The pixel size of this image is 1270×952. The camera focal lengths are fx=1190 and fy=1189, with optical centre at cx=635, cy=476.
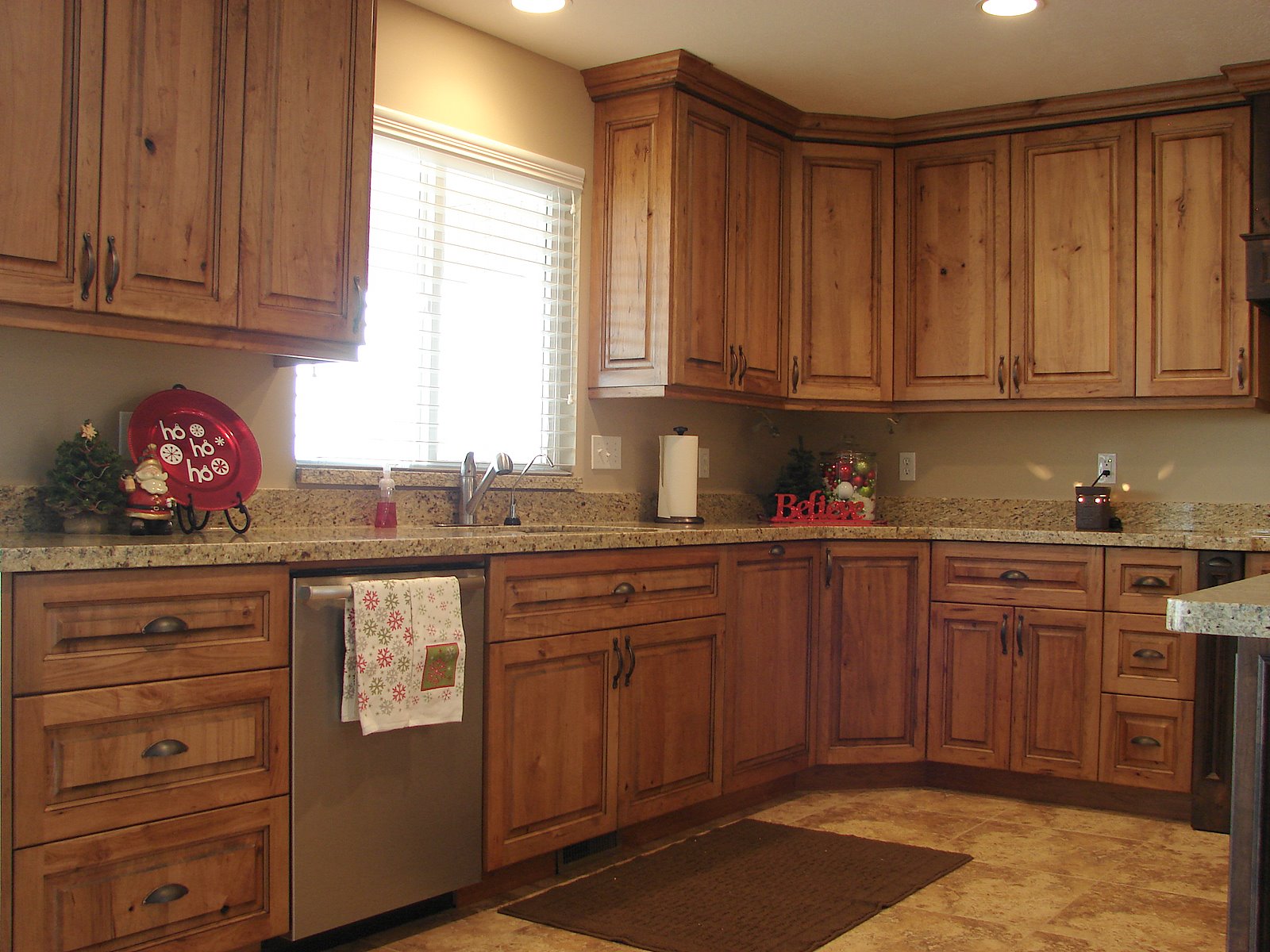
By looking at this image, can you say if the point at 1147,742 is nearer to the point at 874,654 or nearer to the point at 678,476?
the point at 874,654

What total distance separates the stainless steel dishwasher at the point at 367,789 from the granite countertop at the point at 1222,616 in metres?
1.52

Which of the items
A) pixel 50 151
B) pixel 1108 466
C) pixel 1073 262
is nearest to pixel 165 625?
pixel 50 151

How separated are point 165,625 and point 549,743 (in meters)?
1.05

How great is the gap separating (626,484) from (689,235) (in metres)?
0.84

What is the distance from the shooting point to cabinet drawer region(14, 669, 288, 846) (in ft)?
6.30

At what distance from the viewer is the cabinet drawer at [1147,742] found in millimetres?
3555

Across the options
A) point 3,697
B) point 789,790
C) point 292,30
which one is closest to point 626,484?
point 789,790

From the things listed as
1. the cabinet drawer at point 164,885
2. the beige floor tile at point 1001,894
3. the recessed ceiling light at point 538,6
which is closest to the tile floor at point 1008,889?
the beige floor tile at point 1001,894

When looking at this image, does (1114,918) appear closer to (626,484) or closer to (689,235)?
(626,484)

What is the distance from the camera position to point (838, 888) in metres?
2.90

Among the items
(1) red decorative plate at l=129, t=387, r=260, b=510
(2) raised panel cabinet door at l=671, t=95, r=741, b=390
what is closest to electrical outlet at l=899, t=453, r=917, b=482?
(2) raised panel cabinet door at l=671, t=95, r=741, b=390

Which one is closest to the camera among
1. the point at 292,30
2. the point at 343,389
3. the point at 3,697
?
the point at 3,697

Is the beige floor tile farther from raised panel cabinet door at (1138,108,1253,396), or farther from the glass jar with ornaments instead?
raised panel cabinet door at (1138,108,1253,396)

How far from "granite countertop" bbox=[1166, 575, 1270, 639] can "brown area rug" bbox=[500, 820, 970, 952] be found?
141 cm
